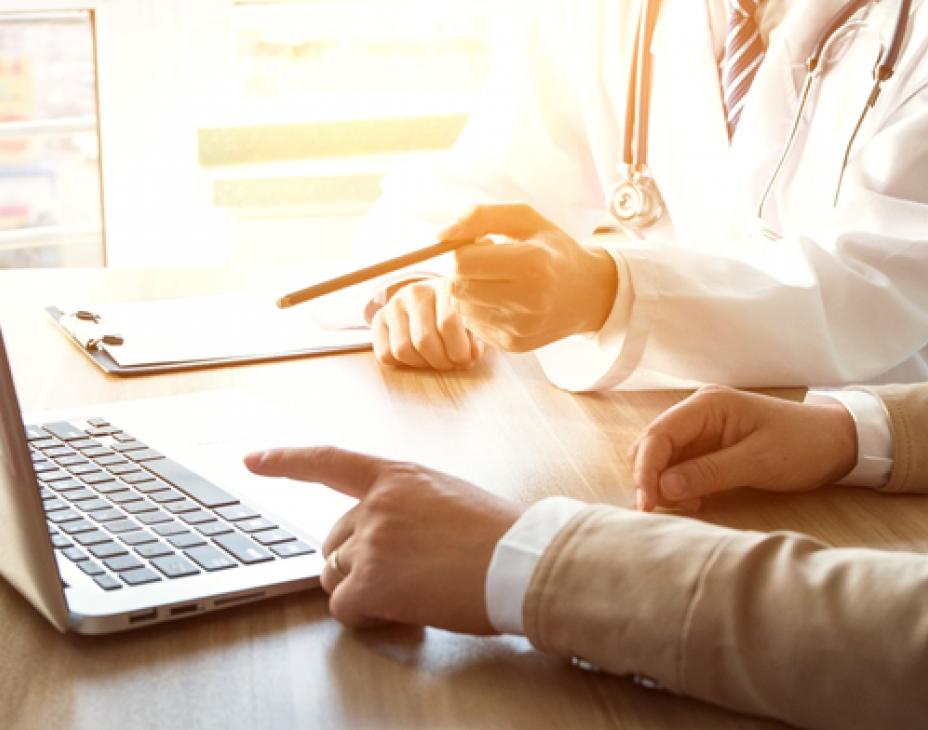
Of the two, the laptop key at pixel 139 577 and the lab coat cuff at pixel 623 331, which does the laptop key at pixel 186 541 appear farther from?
the lab coat cuff at pixel 623 331

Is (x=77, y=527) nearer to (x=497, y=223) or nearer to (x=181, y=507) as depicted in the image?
(x=181, y=507)

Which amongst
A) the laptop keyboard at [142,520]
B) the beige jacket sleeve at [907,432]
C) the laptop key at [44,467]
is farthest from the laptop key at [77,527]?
the beige jacket sleeve at [907,432]

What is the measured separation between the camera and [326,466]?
2.27 feet

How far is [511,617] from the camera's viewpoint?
60cm

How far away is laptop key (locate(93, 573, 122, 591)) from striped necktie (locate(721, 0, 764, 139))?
3.30 ft

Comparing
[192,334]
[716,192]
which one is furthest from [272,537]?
[716,192]

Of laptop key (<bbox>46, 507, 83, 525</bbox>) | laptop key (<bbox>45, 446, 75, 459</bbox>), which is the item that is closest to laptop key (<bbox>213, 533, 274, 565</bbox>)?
laptop key (<bbox>46, 507, 83, 525</bbox>)

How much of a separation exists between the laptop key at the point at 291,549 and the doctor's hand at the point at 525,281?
37cm

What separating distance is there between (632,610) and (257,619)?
22 cm

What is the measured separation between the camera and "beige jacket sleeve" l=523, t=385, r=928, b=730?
0.56 m

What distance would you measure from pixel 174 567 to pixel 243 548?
5 centimetres

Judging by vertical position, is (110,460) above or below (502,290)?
below

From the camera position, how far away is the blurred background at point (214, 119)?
2443 millimetres

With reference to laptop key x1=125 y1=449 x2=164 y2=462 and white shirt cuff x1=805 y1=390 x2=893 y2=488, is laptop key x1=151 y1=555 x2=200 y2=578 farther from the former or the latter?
white shirt cuff x1=805 y1=390 x2=893 y2=488
